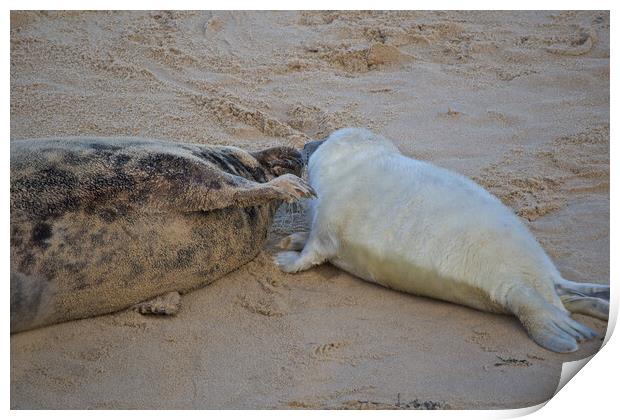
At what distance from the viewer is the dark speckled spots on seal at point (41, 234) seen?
308 centimetres

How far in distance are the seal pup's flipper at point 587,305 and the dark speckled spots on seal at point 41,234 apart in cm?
213

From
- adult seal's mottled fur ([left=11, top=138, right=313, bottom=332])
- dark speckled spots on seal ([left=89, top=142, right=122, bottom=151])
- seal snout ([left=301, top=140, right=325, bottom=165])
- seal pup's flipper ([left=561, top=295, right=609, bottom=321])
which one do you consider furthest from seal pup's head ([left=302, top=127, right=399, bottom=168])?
seal pup's flipper ([left=561, top=295, right=609, bottom=321])

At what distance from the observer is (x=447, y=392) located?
2.85 meters

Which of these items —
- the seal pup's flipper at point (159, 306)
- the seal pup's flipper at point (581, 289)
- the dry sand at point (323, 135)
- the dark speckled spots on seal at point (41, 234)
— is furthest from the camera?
the seal pup's flipper at point (159, 306)

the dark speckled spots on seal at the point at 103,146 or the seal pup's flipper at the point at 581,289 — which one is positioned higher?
the dark speckled spots on seal at the point at 103,146

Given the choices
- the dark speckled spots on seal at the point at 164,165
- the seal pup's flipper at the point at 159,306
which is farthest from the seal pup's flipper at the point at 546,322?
the dark speckled spots on seal at the point at 164,165

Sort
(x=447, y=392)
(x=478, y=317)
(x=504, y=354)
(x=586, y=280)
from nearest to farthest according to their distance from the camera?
(x=447, y=392) → (x=504, y=354) → (x=478, y=317) → (x=586, y=280)

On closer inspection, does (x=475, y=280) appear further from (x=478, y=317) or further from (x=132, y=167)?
(x=132, y=167)

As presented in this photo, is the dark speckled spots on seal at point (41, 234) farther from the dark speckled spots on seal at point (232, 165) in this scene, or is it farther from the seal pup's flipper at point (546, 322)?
the seal pup's flipper at point (546, 322)

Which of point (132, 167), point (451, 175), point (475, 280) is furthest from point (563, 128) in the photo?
point (132, 167)

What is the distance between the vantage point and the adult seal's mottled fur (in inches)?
122

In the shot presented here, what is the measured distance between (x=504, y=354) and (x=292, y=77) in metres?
3.38

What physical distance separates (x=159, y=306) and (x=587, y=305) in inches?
71.4

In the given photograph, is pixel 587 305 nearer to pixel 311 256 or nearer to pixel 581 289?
pixel 581 289
